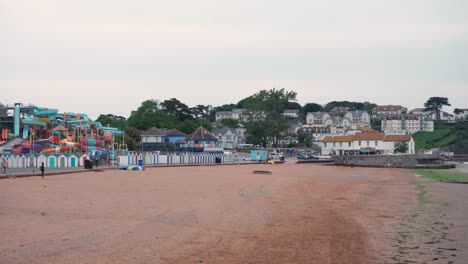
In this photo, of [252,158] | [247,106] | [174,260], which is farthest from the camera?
[247,106]

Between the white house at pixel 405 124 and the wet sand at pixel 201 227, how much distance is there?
166m

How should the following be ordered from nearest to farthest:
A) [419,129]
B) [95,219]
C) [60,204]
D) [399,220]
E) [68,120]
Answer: [95,219], [399,220], [60,204], [68,120], [419,129]

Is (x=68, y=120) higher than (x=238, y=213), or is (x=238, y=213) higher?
(x=68, y=120)

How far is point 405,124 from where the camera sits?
18625 centimetres

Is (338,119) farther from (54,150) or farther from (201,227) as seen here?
(201,227)

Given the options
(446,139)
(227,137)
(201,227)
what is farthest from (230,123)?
(201,227)

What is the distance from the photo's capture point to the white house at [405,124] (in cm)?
18175

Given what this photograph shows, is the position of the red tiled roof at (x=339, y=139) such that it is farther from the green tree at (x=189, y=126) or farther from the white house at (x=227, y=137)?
the green tree at (x=189, y=126)

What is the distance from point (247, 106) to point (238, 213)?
301 feet

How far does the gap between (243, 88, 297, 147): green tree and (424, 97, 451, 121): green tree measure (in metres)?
105

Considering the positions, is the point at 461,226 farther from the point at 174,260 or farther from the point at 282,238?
the point at 174,260

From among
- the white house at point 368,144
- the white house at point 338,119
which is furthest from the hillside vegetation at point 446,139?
the white house at point 368,144

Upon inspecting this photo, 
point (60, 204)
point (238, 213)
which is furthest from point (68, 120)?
point (238, 213)

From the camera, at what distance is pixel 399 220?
16.7 meters
